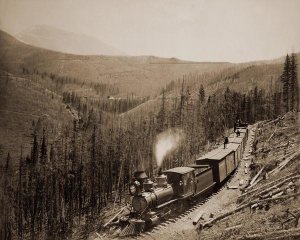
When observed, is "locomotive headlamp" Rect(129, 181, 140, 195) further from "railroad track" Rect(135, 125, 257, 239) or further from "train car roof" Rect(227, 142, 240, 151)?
"train car roof" Rect(227, 142, 240, 151)

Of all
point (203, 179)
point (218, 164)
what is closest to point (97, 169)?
point (218, 164)

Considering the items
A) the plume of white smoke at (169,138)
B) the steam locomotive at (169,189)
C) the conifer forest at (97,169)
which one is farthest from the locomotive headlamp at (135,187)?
the plume of white smoke at (169,138)

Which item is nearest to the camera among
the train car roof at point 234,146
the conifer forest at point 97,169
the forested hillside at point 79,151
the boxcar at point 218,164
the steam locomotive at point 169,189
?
the steam locomotive at point 169,189

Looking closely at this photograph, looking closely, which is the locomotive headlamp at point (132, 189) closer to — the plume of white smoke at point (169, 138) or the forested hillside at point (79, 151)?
the forested hillside at point (79, 151)

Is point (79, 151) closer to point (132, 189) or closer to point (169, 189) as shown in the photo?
point (169, 189)

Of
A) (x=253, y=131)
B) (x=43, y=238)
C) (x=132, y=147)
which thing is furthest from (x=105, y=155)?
(x=253, y=131)

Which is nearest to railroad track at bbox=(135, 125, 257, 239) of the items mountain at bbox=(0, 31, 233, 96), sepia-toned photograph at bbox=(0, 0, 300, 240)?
sepia-toned photograph at bbox=(0, 0, 300, 240)

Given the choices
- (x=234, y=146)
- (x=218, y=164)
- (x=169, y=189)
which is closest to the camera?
(x=169, y=189)

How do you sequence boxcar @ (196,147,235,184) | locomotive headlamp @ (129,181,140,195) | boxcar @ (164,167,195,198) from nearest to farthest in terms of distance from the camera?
locomotive headlamp @ (129,181,140,195), boxcar @ (164,167,195,198), boxcar @ (196,147,235,184)
